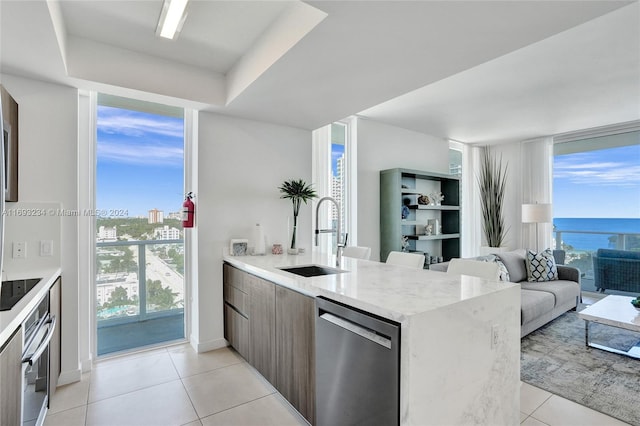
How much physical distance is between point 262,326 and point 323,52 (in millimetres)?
1965

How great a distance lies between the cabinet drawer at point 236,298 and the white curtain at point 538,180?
17.9 feet

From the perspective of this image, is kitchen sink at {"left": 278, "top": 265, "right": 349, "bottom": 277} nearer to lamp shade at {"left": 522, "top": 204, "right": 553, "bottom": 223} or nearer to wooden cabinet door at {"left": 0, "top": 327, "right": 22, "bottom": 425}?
wooden cabinet door at {"left": 0, "top": 327, "right": 22, "bottom": 425}

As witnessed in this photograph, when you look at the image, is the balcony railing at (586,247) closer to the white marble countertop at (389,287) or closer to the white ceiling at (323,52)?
the white ceiling at (323,52)

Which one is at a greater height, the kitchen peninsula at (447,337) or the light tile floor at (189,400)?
the kitchen peninsula at (447,337)

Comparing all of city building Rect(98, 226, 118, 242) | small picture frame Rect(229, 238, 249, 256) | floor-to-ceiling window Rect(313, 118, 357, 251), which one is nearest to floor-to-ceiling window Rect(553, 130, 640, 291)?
floor-to-ceiling window Rect(313, 118, 357, 251)

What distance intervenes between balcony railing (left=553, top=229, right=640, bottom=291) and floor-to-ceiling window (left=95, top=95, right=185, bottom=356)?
6.17 m

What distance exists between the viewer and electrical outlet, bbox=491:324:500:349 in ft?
5.23

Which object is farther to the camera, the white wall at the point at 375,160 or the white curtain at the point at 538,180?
the white curtain at the point at 538,180

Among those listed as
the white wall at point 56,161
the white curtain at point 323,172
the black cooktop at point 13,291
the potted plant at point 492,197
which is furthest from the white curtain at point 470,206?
the black cooktop at point 13,291

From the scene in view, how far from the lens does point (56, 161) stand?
8.12 ft

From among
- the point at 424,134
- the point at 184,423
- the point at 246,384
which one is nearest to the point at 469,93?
the point at 424,134

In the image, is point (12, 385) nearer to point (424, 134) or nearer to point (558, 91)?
point (558, 91)

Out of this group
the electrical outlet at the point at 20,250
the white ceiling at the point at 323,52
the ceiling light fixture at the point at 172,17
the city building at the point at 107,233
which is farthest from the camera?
the city building at the point at 107,233

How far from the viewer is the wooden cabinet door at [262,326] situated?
226 cm
